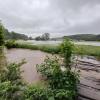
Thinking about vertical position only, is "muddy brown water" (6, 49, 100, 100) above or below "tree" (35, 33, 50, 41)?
below

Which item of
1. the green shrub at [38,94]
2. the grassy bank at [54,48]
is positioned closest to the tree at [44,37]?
the grassy bank at [54,48]

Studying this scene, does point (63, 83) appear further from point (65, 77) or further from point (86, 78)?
point (86, 78)

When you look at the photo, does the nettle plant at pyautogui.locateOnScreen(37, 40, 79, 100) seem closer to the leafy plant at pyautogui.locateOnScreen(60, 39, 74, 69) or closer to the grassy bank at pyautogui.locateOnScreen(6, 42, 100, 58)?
the leafy plant at pyautogui.locateOnScreen(60, 39, 74, 69)

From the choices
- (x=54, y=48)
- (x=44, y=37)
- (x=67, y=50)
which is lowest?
(x=54, y=48)

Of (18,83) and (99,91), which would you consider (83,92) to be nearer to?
(99,91)

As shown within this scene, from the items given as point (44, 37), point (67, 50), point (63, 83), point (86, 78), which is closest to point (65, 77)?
point (63, 83)

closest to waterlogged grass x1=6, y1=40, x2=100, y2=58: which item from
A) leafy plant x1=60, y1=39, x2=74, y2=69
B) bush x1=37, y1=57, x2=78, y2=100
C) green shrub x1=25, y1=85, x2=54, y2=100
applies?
leafy plant x1=60, y1=39, x2=74, y2=69

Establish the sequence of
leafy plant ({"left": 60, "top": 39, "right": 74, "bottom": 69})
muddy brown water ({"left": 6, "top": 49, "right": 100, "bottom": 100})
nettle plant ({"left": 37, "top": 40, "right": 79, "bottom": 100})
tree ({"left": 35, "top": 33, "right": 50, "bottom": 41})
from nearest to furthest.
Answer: nettle plant ({"left": 37, "top": 40, "right": 79, "bottom": 100}) → muddy brown water ({"left": 6, "top": 49, "right": 100, "bottom": 100}) → leafy plant ({"left": 60, "top": 39, "right": 74, "bottom": 69}) → tree ({"left": 35, "top": 33, "right": 50, "bottom": 41})

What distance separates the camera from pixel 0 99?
3.38 meters

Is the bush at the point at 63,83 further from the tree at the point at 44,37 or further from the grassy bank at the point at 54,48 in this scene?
the tree at the point at 44,37

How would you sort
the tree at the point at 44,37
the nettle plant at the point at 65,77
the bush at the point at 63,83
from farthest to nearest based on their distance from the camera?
1. the tree at the point at 44,37
2. the nettle plant at the point at 65,77
3. the bush at the point at 63,83

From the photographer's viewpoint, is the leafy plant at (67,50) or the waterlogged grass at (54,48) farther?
the waterlogged grass at (54,48)

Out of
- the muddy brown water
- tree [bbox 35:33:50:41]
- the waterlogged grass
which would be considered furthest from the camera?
tree [bbox 35:33:50:41]

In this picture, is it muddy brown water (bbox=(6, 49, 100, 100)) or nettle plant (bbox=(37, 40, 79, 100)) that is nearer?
nettle plant (bbox=(37, 40, 79, 100))
